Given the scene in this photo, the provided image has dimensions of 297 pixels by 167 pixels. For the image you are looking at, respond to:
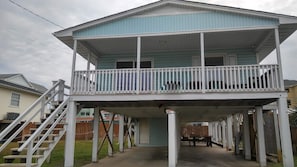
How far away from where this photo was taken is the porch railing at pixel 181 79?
8625 mm

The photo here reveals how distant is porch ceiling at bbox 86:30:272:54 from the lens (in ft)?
32.8

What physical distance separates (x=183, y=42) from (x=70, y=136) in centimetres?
607

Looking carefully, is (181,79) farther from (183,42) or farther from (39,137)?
(39,137)

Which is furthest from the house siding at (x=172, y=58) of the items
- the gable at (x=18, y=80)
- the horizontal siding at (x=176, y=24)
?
the gable at (x=18, y=80)

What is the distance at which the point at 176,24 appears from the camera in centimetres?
958

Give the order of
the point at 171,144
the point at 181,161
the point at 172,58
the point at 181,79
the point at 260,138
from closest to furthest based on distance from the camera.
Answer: the point at 171,144, the point at 181,79, the point at 260,138, the point at 181,161, the point at 172,58

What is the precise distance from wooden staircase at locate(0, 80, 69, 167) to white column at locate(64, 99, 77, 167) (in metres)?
A: 0.17

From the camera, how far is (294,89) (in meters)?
Result: 33.2

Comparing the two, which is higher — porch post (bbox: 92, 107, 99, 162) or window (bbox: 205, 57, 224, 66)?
window (bbox: 205, 57, 224, 66)

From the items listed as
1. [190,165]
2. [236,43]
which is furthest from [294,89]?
[190,165]

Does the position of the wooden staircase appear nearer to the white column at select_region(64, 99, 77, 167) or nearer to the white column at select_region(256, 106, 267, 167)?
the white column at select_region(64, 99, 77, 167)

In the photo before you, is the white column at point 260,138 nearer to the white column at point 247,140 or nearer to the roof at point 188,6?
the white column at point 247,140

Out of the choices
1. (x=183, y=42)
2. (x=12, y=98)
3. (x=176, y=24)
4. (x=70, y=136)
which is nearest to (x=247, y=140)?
(x=183, y=42)

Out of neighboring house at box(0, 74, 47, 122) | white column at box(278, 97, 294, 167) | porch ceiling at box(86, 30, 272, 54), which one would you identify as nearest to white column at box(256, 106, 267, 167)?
white column at box(278, 97, 294, 167)
